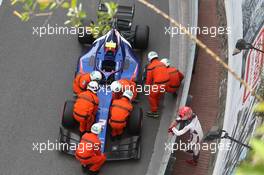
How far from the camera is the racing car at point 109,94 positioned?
9.38 m

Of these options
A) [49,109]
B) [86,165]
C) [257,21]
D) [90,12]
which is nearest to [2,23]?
[90,12]

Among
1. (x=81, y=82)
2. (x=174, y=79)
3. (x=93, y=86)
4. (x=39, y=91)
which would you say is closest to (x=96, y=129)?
(x=93, y=86)

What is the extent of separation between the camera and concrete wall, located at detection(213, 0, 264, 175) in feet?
23.0

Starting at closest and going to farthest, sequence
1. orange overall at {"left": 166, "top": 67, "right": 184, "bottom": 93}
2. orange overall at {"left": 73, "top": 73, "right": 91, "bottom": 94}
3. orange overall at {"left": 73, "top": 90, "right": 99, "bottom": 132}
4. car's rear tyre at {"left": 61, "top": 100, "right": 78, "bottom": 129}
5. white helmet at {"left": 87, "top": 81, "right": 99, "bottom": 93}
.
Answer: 1. orange overall at {"left": 73, "top": 90, "right": 99, "bottom": 132}
2. white helmet at {"left": 87, "top": 81, "right": 99, "bottom": 93}
3. car's rear tyre at {"left": 61, "top": 100, "right": 78, "bottom": 129}
4. orange overall at {"left": 73, "top": 73, "right": 91, "bottom": 94}
5. orange overall at {"left": 166, "top": 67, "right": 184, "bottom": 93}

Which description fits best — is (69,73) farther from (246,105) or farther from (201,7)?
(246,105)

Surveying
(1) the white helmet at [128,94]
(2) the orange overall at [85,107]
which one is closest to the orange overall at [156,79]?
(1) the white helmet at [128,94]

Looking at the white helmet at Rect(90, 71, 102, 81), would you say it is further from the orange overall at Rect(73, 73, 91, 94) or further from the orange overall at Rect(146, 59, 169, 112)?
the orange overall at Rect(146, 59, 169, 112)

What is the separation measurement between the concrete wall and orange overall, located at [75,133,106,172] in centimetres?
225

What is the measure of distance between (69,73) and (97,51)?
3.44ft

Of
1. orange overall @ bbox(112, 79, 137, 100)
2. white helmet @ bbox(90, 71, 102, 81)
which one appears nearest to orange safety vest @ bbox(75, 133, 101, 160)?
orange overall @ bbox(112, 79, 137, 100)

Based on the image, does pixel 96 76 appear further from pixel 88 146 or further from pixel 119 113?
pixel 88 146

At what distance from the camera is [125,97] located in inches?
368

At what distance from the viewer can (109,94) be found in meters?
9.61

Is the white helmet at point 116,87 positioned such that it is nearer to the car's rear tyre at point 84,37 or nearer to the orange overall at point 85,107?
the orange overall at point 85,107
